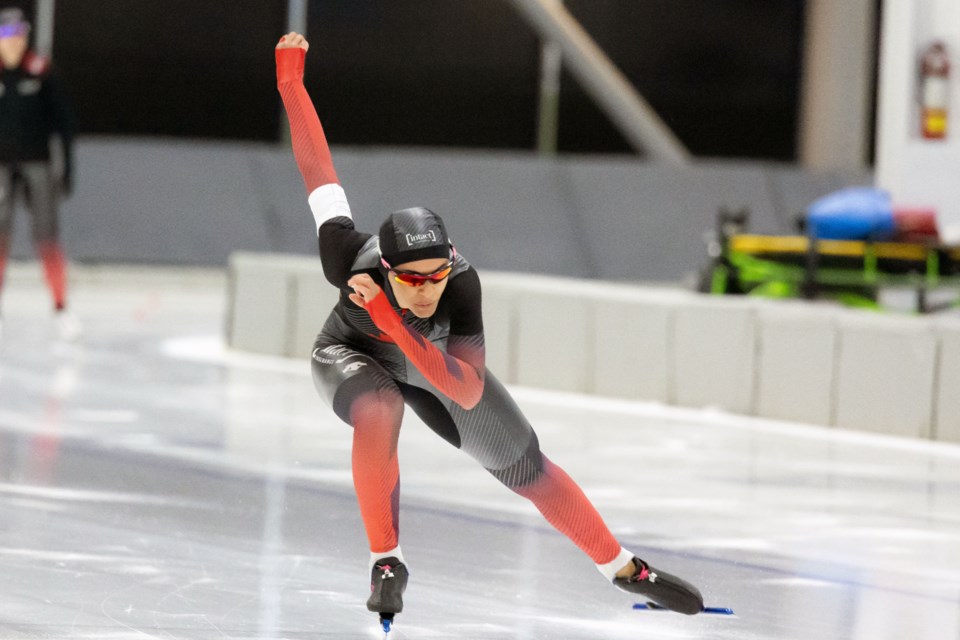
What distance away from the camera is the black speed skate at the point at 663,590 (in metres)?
4.35

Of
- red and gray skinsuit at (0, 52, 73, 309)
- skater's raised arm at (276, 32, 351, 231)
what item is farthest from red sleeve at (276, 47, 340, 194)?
red and gray skinsuit at (0, 52, 73, 309)

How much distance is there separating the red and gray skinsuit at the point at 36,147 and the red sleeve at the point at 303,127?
6.02m

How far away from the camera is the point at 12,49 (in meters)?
10.1

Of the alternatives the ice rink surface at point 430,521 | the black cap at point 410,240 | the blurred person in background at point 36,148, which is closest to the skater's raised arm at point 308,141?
the black cap at point 410,240

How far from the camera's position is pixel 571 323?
956 cm

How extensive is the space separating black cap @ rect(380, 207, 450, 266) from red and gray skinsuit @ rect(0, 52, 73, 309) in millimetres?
6642

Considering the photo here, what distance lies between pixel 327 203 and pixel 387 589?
105 centimetres

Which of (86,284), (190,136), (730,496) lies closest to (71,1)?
(190,136)

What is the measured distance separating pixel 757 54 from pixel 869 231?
44.2 feet

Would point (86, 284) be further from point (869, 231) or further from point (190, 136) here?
point (869, 231)

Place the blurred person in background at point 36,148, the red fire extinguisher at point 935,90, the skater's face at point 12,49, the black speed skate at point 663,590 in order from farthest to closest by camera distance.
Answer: the red fire extinguisher at point 935,90 → the blurred person in background at point 36,148 → the skater's face at point 12,49 → the black speed skate at point 663,590

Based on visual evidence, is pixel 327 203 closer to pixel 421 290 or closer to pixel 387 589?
pixel 421 290

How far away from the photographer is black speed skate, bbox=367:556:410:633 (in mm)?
4180

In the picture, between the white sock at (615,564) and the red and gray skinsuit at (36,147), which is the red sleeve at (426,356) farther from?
the red and gray skinsuit at (36,147)
